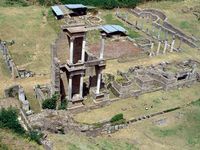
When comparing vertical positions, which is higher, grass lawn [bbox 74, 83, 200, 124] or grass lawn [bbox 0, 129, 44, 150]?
grass lawn [bbox 0, 129, 44, 150]

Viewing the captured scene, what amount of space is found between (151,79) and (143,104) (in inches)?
165

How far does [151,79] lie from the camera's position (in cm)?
4384

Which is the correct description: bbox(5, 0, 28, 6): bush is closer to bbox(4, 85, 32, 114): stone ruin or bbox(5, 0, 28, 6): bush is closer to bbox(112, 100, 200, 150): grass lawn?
bbox(4, 85, 32, 114): stone ruin

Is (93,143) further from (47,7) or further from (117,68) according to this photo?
(47,7)

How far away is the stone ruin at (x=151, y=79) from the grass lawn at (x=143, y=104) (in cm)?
67

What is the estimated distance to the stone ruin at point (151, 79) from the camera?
1641 inches

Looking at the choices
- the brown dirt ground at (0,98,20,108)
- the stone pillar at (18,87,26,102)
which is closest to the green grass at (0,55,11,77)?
the stone pillar at (18,87,26,102)

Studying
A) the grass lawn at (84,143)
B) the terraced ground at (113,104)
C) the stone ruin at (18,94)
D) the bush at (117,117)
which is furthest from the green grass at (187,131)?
the stone ruin at (18,94)

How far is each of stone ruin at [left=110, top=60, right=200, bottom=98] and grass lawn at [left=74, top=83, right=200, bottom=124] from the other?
2.20 ft

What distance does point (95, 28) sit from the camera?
191 feet

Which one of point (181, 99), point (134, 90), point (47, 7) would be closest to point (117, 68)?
point (134, 90)

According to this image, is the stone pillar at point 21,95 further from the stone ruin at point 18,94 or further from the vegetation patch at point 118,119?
the vegetation patch at point 118,119

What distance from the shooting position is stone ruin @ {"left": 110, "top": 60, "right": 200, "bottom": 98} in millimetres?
41688

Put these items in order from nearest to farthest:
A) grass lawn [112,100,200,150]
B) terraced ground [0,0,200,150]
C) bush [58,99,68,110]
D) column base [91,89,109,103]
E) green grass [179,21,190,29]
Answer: terraced ground [0,0,200,150]
grass lawn [112,100,200,150]
bush [58,99,68,110]
column base [91,89,109,103]
green grass [179,21,190,29]
